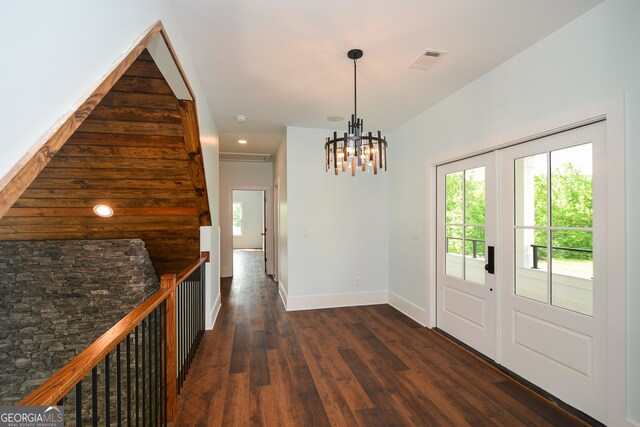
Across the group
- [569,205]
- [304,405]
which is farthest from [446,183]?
[304,405]

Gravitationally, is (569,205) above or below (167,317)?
above

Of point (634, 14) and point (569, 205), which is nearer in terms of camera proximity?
point (634, 14)

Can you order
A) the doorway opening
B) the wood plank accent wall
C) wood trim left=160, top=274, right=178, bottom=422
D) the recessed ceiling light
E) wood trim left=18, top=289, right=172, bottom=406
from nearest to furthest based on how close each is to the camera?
wood trim left=18, top=289, right=172, bottom=406
wood trim left=160, top=274, right=178, bottom=422
the wood plank accent wall
the recessed ceiling light
the doorway opening

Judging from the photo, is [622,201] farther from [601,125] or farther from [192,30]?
[192,30]

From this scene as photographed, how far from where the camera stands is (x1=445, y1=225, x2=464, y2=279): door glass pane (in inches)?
127

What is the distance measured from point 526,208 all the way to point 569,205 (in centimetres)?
34

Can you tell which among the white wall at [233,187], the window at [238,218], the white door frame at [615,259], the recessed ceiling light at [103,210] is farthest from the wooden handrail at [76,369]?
the window at [238,218]

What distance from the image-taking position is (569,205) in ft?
7.02

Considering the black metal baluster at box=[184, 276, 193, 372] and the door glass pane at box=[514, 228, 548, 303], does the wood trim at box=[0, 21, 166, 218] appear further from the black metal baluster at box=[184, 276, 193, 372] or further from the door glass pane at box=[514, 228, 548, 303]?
the door glass pane at box=[514, 228, 548, 303]

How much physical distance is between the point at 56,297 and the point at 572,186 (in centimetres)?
548

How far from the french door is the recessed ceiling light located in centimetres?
366

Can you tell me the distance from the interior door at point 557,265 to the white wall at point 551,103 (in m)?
0.17

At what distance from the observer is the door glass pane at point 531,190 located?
234 cm

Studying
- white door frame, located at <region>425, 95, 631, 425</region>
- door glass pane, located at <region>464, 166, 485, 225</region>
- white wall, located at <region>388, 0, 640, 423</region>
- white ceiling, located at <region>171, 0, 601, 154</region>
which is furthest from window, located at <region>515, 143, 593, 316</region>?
white ceiling, located at <region>171, 0, 601, 154</region>
